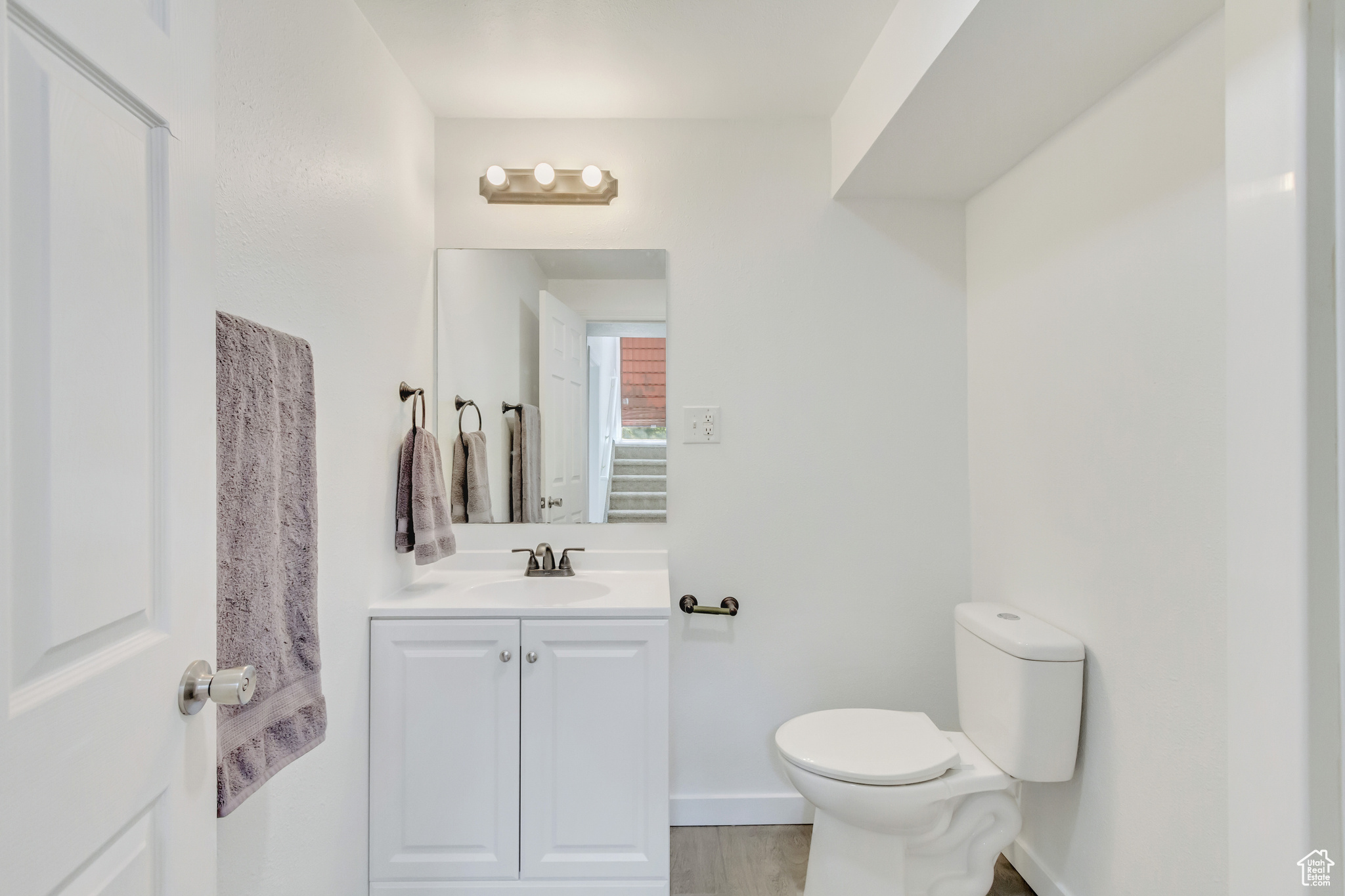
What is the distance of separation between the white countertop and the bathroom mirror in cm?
13

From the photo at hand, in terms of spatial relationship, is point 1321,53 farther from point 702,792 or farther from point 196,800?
point 702,792

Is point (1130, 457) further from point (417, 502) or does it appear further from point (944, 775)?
point (417, 502)

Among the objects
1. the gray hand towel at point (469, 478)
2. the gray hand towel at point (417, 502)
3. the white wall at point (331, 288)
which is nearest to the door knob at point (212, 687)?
the white wall at point (331, 288)

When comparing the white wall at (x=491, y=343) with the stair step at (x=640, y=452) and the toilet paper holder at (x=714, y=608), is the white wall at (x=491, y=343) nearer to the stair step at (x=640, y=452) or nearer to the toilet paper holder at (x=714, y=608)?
the stair step at (x=640, y=452)

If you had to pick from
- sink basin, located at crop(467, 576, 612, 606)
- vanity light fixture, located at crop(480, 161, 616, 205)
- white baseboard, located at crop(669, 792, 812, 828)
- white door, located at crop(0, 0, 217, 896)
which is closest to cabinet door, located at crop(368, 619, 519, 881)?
sink basin, located at crop(467, 576, 612, 606)

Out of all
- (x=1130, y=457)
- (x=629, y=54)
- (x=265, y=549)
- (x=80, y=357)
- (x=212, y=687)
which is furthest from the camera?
(x=629, y=54)

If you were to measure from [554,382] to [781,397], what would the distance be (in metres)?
0.75

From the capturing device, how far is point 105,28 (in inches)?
23.1

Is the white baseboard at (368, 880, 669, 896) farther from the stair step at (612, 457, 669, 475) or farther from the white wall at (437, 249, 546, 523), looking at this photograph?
the stair step at (612, 457, 669, 475)

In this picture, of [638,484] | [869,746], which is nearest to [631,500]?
[638,484]

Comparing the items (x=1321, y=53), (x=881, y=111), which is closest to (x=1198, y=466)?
(x=1321, y=53)

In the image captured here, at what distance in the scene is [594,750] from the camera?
1632 mm

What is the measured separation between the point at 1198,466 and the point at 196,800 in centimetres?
166

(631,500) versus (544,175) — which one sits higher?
(544,175)
